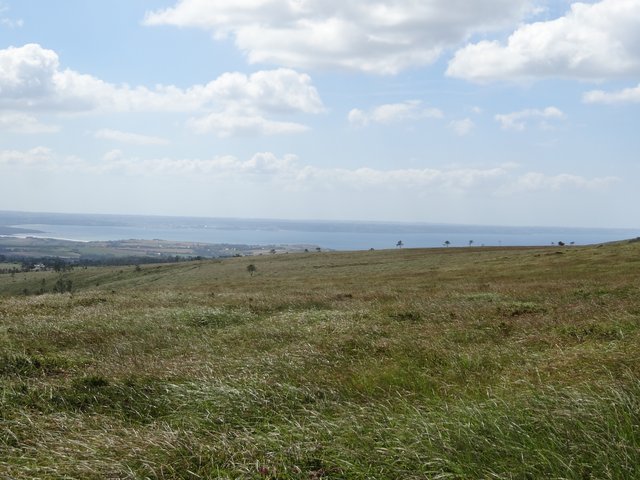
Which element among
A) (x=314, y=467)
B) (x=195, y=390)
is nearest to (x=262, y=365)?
(x=195, y=390)

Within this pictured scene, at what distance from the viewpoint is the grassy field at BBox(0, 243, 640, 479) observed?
534cm

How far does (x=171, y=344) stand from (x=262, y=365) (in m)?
5.14

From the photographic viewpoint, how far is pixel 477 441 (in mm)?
5449

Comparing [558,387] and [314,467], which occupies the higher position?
[558,387]

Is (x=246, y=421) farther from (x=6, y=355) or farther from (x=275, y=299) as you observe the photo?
(x=275, y=299)

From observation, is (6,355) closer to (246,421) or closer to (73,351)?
(73,351)

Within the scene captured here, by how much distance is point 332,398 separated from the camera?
321 inches

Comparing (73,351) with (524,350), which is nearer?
(524,350)

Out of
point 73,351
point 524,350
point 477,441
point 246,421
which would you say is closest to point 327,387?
point 246,421

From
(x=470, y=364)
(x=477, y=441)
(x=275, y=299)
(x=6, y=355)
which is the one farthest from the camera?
(x=275, y=299)

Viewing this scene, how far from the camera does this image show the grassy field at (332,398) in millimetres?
5344

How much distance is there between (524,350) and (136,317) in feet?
45.1

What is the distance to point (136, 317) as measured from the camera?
1867 centimetres

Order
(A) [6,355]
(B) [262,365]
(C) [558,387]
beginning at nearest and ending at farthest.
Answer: (C) [558,387] < (B) [262,365] < (A) [6,355]
